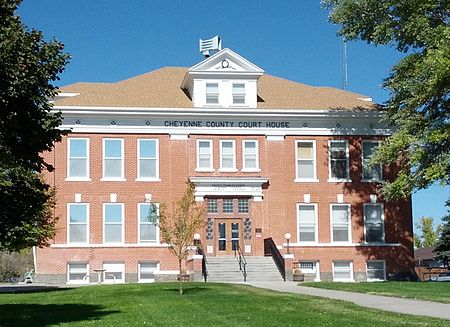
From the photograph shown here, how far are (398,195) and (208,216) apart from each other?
10364 millimetres

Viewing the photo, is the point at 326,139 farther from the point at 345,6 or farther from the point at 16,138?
the point at 16,138

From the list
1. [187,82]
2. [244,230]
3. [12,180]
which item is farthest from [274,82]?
[12,180]

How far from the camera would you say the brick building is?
37625 mm

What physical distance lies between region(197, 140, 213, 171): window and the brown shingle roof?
209cm

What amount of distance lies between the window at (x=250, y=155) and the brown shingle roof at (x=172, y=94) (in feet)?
6.78

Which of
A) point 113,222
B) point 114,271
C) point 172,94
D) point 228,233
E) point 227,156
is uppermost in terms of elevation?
point 172,94

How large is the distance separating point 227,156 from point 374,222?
853 centimetres

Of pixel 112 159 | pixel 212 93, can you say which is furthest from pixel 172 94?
pixel 112 159

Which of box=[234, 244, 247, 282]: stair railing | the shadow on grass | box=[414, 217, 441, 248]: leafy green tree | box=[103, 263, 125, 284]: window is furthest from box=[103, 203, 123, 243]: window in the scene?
box=[414, 217, 441, 248]: leafy green tree

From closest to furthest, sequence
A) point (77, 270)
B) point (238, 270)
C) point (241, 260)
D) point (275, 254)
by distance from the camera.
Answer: point (238, 270)
point (241, 260)
point (275, 254)
point (77, 270)

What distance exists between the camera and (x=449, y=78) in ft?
88.8

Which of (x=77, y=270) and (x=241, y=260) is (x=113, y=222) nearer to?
(x=77, y=270)

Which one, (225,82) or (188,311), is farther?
(225,82)

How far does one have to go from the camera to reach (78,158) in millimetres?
37875
